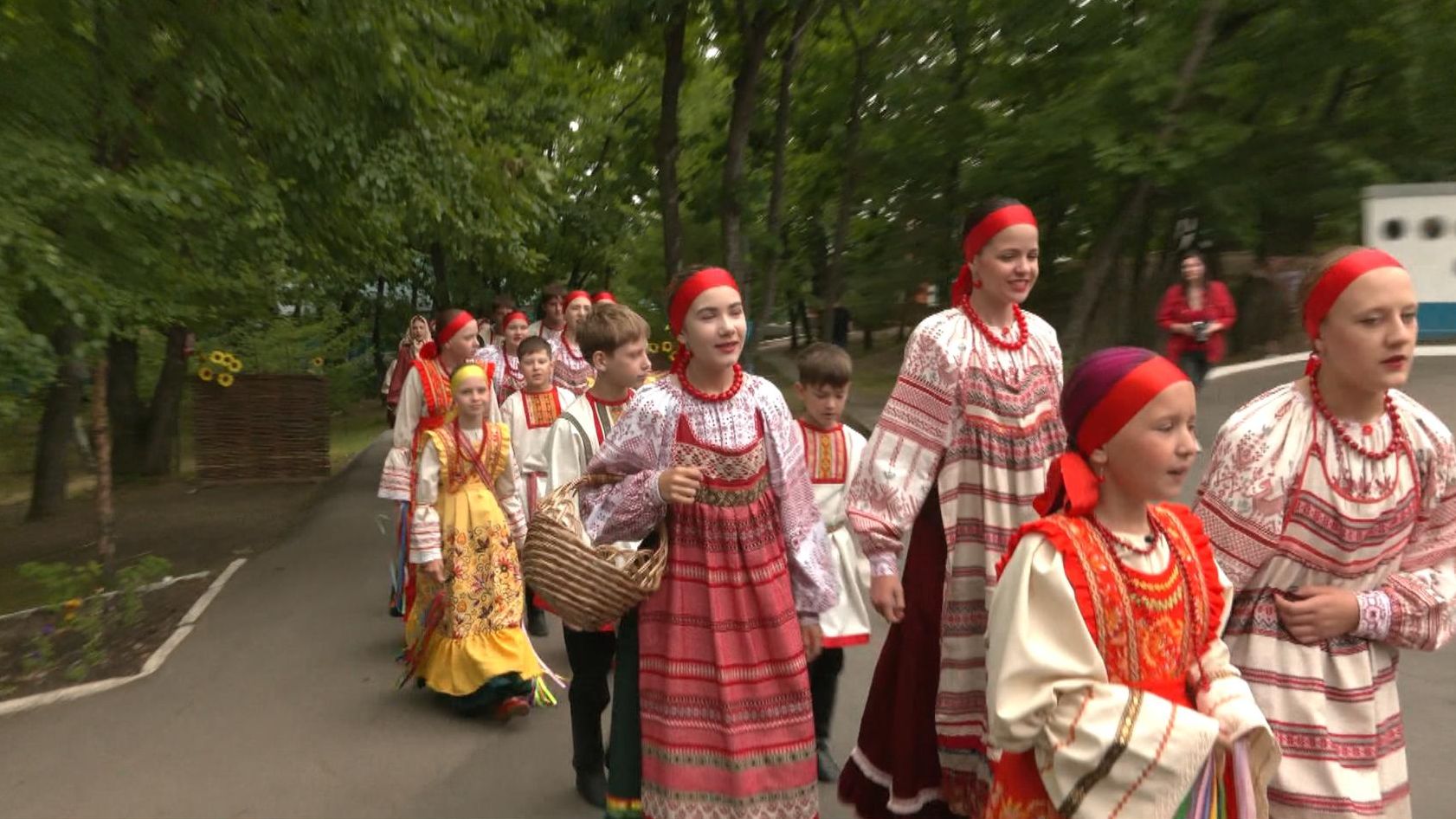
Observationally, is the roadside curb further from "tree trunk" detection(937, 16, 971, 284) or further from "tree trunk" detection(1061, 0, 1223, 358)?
"tree trunk" detection(937, 16, 971, 284)

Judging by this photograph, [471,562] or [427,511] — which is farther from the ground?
[427,511]

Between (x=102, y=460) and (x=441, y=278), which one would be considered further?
(x=441, y=278)

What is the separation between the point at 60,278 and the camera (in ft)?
24.1

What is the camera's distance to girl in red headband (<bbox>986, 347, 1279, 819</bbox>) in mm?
2689

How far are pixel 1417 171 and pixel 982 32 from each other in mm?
5135

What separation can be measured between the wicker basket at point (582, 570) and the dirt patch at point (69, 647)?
4995 millimetres

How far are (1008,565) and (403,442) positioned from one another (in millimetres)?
5415

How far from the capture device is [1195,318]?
12.7 metres

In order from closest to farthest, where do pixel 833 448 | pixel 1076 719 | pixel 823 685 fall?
pixel 1076 719
pixel 823 685
pixel 833 448

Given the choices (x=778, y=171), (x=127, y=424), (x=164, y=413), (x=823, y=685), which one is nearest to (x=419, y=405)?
(x=823, y=685)

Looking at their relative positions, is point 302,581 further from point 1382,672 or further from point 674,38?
point 1382,672

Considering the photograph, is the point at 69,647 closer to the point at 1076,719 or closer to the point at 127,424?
the point at 1076,719

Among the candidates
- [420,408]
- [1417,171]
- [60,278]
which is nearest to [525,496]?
[420,408]

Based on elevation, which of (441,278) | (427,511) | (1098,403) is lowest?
(427,511)
